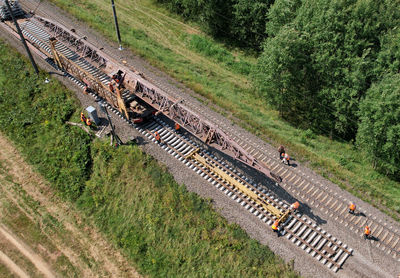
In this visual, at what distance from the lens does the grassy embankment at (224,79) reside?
92.2 ft

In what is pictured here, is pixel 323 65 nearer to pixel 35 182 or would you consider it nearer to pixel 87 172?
pixel 87 172

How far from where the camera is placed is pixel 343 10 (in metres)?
29.3

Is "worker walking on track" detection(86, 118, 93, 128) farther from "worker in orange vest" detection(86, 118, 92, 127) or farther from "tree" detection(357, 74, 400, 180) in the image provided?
"tree" detection(357, 74, 400, 180)

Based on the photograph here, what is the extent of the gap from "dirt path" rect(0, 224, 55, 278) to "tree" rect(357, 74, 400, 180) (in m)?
28.6

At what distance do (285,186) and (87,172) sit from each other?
1748 centimetres

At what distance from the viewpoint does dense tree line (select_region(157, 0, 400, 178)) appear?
27500 millimetres

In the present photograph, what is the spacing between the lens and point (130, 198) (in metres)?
26.5

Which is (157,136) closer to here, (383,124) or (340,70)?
(340,70)

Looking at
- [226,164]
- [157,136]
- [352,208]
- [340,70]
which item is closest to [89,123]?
[157,136]

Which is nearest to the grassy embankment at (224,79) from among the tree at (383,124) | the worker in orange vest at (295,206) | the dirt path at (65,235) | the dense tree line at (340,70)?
the tree at (383,124)

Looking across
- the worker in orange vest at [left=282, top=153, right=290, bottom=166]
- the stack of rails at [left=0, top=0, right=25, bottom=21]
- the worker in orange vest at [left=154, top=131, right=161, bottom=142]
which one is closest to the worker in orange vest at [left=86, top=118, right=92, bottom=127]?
the worker in orange vest at [left=154, top=131, right=161, bottom=142]

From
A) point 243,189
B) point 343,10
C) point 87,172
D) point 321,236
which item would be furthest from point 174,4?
point 321,236

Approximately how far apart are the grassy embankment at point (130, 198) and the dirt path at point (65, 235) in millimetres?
740

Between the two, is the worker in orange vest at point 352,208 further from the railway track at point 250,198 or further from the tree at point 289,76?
the tree at point 289,76
